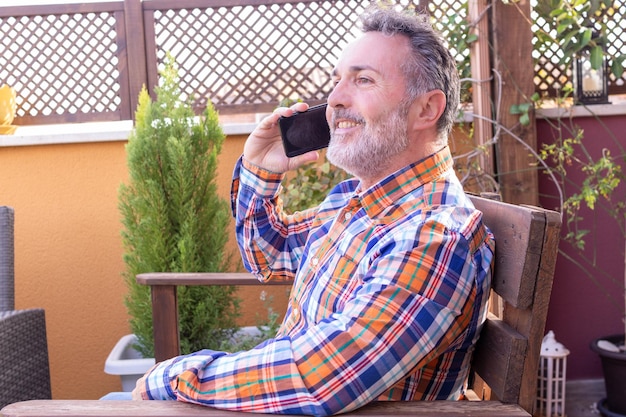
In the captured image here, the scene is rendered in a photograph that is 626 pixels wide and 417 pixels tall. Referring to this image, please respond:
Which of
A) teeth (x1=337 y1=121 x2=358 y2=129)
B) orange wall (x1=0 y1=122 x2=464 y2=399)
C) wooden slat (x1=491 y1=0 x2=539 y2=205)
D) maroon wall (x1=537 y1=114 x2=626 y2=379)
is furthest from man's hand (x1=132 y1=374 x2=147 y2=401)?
maroon wall (x1=537 y1=114 x2=626 y2=379)

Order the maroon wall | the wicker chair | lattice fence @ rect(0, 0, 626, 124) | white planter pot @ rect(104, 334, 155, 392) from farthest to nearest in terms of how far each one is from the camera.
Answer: lattice fence @ rect(0, 0, 626, 124) → the maroon wall → white planter pot @ rect(104, 334, 155, 392) → the wicker chair

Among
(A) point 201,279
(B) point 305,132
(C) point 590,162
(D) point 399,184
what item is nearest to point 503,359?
(D) point 399,184

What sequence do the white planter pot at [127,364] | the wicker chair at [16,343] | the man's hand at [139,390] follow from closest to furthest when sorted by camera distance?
1. the man's hand at [139,390]
2. the wicker chair at [16,343]
3. the white planter pot at [127,364]

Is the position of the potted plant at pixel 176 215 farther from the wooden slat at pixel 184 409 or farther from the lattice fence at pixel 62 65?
the wooden slat at pixel 184 409

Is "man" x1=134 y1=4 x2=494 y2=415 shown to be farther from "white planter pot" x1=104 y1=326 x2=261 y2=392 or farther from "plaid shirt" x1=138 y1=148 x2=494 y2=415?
"white planter pot" x1=104 y1=326 x2=261 y2=392

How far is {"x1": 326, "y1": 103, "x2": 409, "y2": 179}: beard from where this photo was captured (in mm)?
1631

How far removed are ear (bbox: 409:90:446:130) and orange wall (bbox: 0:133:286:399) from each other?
83.6 inches

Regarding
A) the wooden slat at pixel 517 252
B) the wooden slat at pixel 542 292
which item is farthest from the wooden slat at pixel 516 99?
the wooden slat at pixel 542 292

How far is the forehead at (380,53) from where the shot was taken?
5.37 feet

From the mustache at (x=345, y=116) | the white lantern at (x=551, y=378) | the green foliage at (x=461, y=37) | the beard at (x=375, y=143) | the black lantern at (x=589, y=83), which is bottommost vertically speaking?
the white lantern at (x=551, y=378)

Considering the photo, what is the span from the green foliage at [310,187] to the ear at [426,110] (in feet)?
5.25

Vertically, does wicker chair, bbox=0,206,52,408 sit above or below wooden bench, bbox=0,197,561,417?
below

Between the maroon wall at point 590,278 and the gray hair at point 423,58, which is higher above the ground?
the gray hair at point 423,58

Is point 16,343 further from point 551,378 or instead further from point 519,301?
point 551,378
